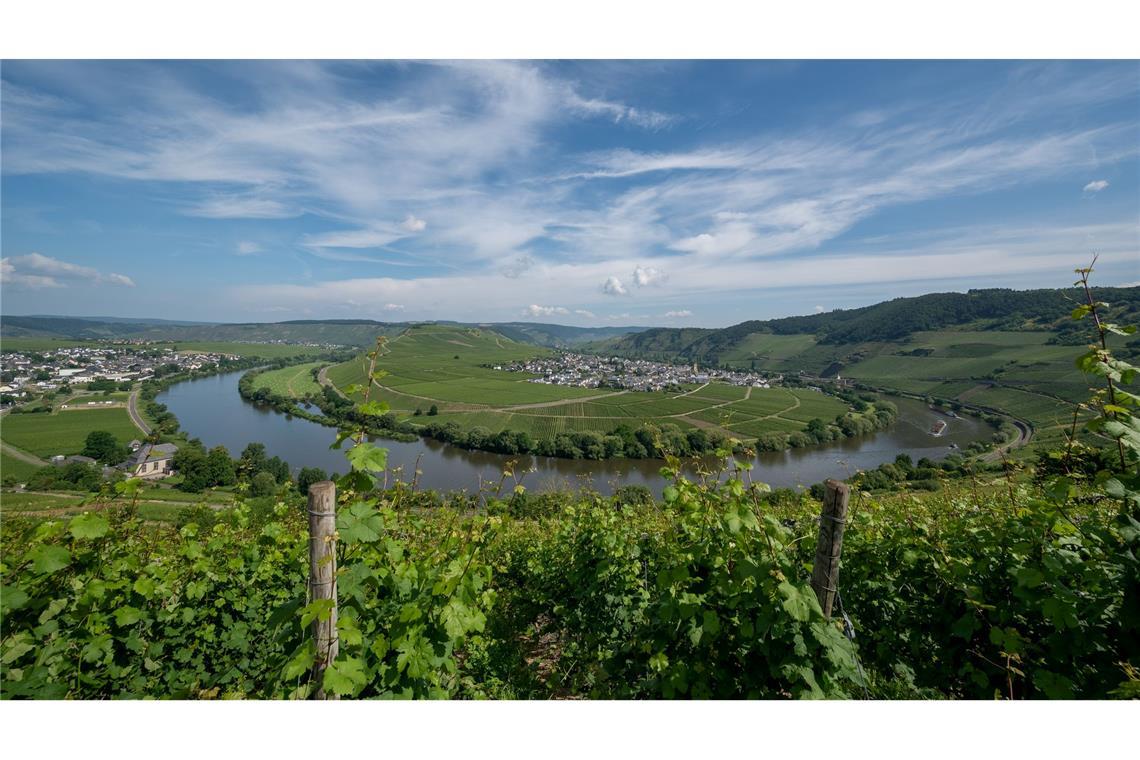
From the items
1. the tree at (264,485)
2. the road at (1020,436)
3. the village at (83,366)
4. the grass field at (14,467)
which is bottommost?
the road at (1020,436)

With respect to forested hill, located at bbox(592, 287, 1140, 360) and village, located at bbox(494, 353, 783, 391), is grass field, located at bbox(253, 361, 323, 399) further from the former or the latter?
forested hill, located at bbox(592, 287, 1140, 360)

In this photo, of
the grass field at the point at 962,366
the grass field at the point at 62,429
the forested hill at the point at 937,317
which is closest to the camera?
the grass field at the point at 62,429

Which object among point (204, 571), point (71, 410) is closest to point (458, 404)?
point (71, 410)

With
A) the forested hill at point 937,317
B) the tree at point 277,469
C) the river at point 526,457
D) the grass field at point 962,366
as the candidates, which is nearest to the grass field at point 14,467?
the river at point 526,457

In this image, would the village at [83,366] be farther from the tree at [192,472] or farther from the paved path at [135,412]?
the tree at [192,472]

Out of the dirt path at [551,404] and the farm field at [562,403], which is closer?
the farm field at [562,403]

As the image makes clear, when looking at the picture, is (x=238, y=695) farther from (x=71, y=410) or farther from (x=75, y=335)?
(x=75, y=335)
